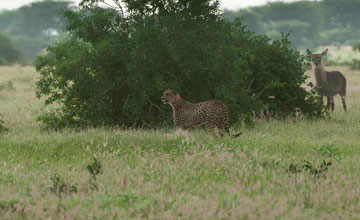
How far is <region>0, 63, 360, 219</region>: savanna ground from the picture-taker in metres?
6.23

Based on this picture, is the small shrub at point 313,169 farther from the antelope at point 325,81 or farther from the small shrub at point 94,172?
the antelope at point 325,81

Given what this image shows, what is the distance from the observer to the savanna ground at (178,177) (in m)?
6.23

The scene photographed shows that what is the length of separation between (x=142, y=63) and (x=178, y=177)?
5.06 m

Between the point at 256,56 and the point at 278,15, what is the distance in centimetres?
7967

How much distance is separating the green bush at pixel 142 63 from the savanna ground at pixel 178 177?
38.8 inches

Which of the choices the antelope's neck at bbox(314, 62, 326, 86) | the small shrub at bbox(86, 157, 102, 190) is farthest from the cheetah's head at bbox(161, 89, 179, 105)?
the antelope's neck at bbox(314, 62, 326, 86)

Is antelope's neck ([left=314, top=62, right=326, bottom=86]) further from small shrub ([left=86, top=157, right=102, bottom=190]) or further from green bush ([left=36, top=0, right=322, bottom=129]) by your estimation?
small shrub ([left=86, top=157, right=102, bottom=190])

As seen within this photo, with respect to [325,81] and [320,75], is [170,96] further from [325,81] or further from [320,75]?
[325,81]

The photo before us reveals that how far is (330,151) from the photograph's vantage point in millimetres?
10172

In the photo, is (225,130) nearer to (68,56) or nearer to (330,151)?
(330,151)

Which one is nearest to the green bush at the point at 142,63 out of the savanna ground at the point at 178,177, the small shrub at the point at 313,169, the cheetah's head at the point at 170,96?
the cheetah's head at the point at 170,96

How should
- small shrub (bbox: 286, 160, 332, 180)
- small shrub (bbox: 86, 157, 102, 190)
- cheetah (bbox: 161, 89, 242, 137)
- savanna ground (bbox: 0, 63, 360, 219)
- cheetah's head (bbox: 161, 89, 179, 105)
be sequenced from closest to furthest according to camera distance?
savanna ground (bbox: 0, 63, 360, 219) → small shrub (bbox: 86, 157, 102, 190) → small shrub (bbox: 286, 160, 332, 180) → cheetah (bbox: 161, 89, 242, 137) → cheetah's head (bbox: 161, 89, 179, 105)

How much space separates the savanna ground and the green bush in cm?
98

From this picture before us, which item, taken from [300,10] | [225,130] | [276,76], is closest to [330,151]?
[225,130]
